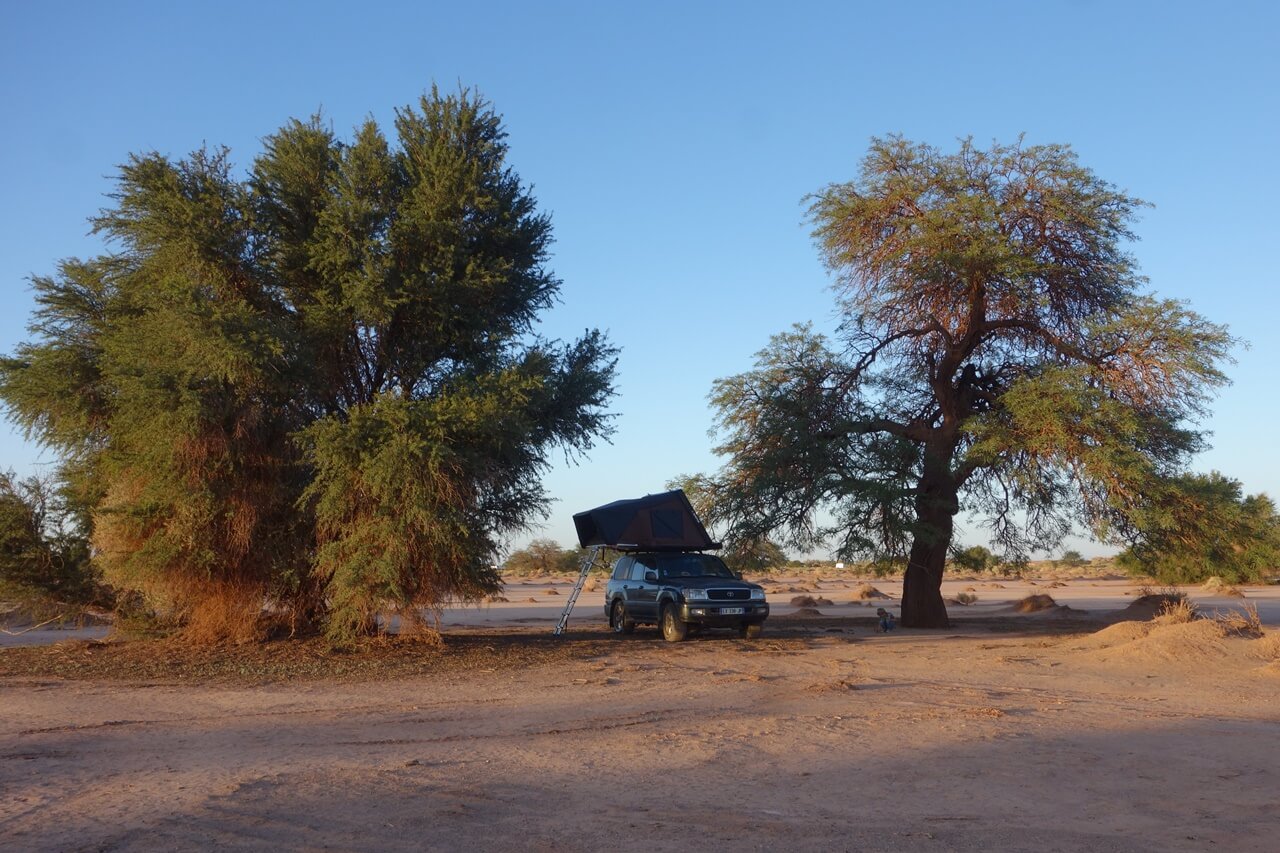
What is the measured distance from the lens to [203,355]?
52.5 feet

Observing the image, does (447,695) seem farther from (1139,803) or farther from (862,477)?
(862,477)

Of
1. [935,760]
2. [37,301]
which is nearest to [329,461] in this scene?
[37,301]

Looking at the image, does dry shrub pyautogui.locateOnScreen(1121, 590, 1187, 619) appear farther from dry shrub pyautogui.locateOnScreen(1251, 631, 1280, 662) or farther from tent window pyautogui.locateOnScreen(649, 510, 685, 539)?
tent window pyautogui.locateOnScreen(649, 510, 685, 539)

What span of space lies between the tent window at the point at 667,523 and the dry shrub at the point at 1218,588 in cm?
Answer: 3759

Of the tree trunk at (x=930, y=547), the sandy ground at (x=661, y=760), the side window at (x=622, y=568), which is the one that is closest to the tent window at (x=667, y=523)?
the side window at (x=622, y=568)

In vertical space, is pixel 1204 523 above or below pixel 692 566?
above

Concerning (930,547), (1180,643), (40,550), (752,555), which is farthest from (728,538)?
(40,550)

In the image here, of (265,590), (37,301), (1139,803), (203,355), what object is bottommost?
(1139,803)

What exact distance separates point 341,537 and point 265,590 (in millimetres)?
2354

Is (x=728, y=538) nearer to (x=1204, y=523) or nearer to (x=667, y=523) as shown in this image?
(x=667, y=523)

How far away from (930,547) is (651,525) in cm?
696

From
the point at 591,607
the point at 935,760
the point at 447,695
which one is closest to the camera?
the point at 935,760

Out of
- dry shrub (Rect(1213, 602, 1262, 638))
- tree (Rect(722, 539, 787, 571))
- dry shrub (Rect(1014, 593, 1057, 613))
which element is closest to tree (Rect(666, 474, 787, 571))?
tree (Rect(722, 539, 787, 571))

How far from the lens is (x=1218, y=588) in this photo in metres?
53.2
